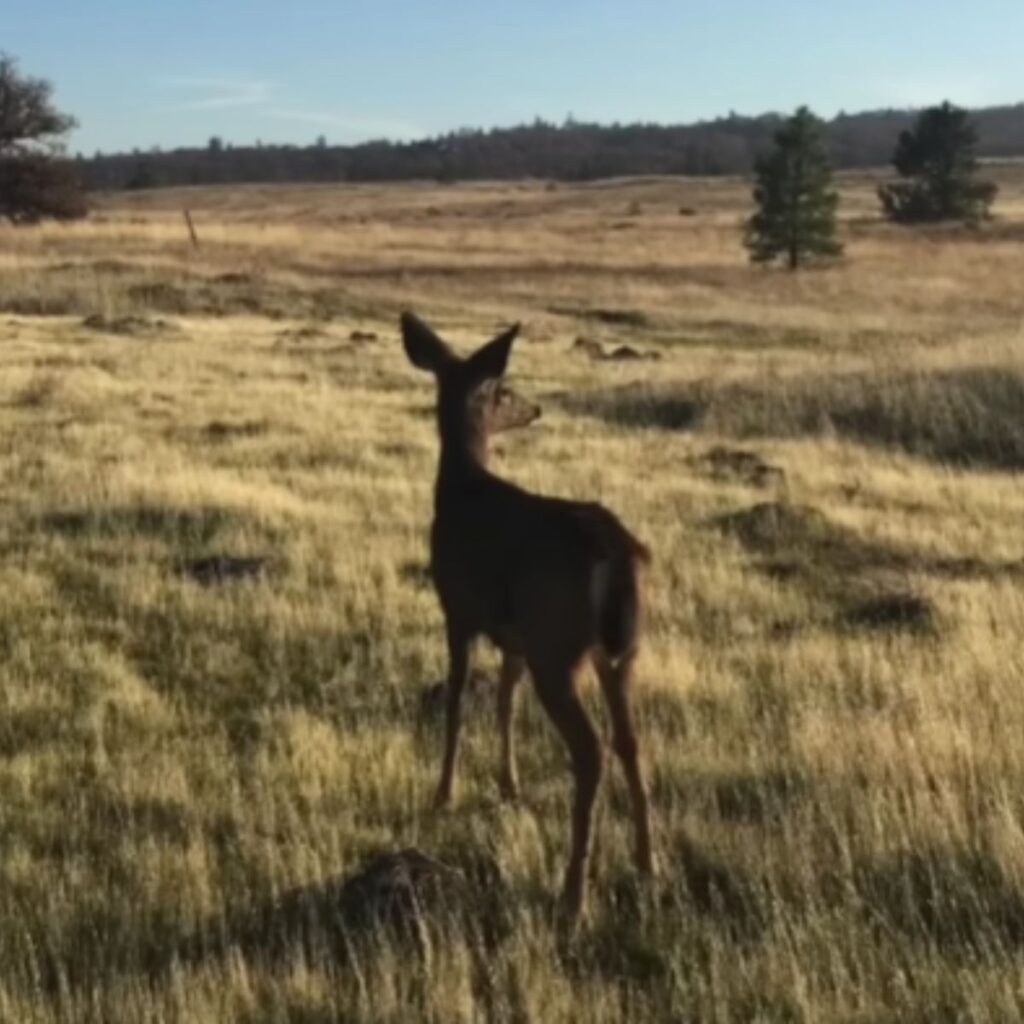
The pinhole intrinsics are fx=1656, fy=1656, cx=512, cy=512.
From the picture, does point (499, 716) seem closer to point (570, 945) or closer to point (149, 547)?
point (570, 945)

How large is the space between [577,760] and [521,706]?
278cm

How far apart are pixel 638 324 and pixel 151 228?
2587cm

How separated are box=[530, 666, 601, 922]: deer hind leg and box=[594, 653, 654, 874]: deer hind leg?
23cm

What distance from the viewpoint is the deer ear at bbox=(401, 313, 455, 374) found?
6707mm

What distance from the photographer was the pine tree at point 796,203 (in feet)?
170

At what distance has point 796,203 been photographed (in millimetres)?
52250

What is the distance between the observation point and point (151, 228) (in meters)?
57.7

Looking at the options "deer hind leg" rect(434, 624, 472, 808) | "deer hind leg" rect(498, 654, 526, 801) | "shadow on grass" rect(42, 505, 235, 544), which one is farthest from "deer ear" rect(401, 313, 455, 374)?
"shadow on grass" rect(42, 505, 235, 544)

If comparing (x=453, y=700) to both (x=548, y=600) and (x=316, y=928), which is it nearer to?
(x=548, y=600)

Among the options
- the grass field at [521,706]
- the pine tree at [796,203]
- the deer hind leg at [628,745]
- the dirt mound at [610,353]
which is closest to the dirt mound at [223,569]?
the grass field at [521,706]

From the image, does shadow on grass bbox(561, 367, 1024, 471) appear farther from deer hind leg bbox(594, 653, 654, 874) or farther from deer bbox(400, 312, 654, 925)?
deer hind leg bbox(594, 653, 654, 874)

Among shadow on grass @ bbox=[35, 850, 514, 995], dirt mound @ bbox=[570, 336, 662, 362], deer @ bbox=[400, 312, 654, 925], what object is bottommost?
dirt mound @ bbox=[570, 336, 662, 362]

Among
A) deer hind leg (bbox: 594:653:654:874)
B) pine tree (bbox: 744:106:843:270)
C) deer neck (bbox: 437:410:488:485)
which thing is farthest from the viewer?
pine tree (bbox: 744:106:843:270)

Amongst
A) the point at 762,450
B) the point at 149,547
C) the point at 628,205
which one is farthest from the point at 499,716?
the point at 628,205
